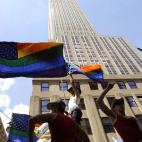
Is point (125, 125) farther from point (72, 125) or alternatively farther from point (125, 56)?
point (125, 56)

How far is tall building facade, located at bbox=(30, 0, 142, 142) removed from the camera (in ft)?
90.7

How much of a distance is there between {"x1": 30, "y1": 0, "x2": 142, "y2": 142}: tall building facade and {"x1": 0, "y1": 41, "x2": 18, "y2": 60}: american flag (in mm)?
3595

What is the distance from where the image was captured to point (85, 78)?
112ft

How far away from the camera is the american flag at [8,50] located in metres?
8.35

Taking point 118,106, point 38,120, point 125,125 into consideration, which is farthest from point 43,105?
point 38,120

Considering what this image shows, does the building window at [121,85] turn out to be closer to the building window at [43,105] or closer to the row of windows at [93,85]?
the row of windows at [93,85]

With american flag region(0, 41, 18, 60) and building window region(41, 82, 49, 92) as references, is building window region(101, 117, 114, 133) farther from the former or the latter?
american flag region(0, 41, 18, 60)

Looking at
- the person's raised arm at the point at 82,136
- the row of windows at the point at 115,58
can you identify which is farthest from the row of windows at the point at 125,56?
the person's raised arm at the point at 82,136

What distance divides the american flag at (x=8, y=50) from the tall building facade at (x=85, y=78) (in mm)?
3595

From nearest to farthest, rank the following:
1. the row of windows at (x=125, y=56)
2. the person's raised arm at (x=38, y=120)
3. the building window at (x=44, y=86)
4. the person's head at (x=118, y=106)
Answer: the person's raised arm at (x=38, y=120), the person's head at (x=118, y=106), the building window at (x=44, y=86), the row of windows at (x=125, y=56)

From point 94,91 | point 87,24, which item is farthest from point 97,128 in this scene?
point 87,24

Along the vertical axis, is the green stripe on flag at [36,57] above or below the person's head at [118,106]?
above

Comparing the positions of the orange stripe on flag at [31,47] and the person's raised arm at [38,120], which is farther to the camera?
the orange stripe on flag at [31,47]

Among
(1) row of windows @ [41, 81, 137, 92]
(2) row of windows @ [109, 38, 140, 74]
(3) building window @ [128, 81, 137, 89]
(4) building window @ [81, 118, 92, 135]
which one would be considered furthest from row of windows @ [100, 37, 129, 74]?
(4) building window @ [81, 118, 92, 135]
